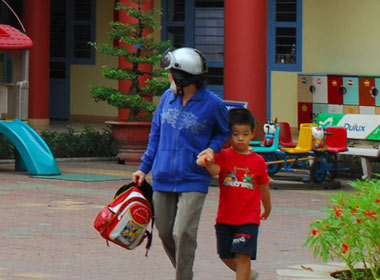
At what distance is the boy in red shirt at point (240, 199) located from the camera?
7.12 metres

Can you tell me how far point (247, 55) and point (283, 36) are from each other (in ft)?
19.0

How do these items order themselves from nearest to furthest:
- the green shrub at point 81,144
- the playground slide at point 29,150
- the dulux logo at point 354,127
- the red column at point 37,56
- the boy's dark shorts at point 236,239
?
the boy's dark shorts at point 236,239, the playground slide at point 29,150, the dulux logo at point 354,127, the green shrub at point 81,144, the red column at point 37,56

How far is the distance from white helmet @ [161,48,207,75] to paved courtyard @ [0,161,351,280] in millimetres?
1788

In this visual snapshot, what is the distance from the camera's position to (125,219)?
23.6 feet

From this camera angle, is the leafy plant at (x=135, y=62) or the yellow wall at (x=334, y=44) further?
the yellow wall at (x=334, y=44)

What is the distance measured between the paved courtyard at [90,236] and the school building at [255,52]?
3.97m

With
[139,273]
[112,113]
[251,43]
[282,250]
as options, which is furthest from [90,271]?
[112,113]

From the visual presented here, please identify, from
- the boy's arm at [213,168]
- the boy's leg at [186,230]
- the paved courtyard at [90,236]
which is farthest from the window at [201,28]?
the boy's arm at [213,168]

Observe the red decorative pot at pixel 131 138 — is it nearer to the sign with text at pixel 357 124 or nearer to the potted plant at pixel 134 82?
the potted plant at pixel 134 82

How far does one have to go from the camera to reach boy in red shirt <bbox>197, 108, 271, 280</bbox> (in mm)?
7121

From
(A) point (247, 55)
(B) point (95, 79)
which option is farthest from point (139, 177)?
(B) point (95, 79)

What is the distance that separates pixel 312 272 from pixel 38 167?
10172 millimetres

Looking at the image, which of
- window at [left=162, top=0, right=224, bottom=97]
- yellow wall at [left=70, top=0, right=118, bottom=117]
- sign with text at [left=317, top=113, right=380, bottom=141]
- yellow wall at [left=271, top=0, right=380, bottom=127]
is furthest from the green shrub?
yellow wall at [left=70, top=0, right=118, bottom=117]

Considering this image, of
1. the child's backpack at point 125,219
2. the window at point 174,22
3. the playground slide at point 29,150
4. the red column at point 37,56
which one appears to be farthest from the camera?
the window at point 174,22
